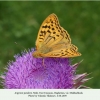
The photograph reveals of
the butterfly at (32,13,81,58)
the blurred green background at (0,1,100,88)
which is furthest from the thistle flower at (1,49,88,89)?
the blurred green background at (0,1,100,88)

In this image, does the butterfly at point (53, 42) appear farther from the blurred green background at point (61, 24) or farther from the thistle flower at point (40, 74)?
the blurred green background at point (61, 24)

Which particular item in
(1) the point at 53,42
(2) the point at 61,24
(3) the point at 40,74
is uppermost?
(2) the point at 61,24

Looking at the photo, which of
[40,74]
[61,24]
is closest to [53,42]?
[40,74]

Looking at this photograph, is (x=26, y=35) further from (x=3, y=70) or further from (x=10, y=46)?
(x=3, y=70)

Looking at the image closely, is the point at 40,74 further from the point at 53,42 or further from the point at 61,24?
the point at 61,24

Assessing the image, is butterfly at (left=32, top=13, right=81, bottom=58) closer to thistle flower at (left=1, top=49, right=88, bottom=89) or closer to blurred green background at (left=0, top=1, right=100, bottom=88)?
thistle flower at (left=1, top=49, right=88, bottom=89)
